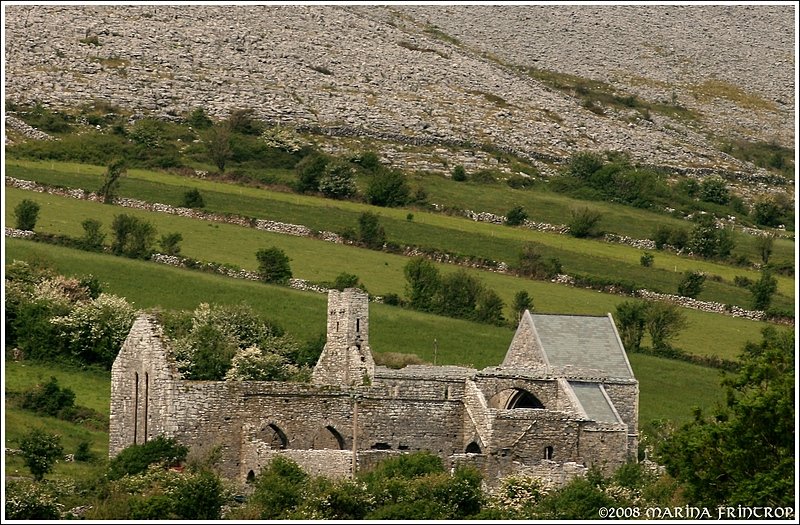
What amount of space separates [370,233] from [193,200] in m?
9.94

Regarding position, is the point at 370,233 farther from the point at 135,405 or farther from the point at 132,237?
the point at 135,405

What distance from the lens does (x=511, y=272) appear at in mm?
97312

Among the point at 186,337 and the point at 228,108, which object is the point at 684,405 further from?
the point at 228,108

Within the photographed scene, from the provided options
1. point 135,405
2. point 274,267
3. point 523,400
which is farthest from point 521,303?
point 135,405

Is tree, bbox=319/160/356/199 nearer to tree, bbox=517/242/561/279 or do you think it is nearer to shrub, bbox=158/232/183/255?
tree, bbox=517/242/561/279

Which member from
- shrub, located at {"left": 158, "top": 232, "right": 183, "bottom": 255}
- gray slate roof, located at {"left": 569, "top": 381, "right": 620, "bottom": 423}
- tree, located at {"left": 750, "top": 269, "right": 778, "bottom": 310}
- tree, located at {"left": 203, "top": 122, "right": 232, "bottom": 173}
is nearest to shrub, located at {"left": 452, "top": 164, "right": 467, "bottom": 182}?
tree, located at {"left": 203, "top": 122, "right": 232, "bottom": 173}

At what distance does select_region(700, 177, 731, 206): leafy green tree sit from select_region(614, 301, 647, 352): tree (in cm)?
5984

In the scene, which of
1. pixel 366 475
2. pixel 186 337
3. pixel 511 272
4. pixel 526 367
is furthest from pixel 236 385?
pixel 511 272

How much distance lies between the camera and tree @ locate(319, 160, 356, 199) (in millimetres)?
114625

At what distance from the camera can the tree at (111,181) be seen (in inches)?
3979

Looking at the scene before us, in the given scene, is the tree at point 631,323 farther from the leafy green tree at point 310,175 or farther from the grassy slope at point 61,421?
the leafy green tree at point 310,175

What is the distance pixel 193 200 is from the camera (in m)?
104

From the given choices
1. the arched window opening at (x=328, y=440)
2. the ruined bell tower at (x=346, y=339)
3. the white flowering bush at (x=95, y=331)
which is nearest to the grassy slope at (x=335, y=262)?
the white flowering bush at (x=95, y=331)

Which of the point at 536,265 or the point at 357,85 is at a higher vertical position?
the point at 357,85
